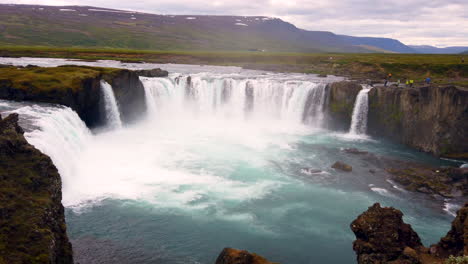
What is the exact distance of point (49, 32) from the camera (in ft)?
539

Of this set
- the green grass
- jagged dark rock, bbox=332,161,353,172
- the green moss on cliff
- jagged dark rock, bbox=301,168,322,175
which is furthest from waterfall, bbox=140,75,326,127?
the green grass

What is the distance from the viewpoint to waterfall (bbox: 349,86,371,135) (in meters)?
49.0

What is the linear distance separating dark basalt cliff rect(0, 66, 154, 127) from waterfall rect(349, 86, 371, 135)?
28420mm

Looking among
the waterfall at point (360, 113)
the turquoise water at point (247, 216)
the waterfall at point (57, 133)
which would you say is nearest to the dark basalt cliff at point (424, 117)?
the waterfall at point (360, 113)

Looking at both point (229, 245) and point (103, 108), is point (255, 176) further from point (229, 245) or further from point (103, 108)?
point (103, 108)

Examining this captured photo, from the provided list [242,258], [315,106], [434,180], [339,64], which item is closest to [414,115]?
[315,106]

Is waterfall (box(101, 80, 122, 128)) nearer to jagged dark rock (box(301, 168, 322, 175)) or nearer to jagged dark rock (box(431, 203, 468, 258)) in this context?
jagged dark rock (box(301, 168, 322, 175))

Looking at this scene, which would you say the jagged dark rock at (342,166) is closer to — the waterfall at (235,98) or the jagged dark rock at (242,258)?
the waterfall at (235,98)

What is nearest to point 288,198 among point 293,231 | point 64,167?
point 293,231

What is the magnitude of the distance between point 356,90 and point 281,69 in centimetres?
4120

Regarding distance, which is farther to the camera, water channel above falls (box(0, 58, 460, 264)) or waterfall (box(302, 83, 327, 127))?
waterfall (box(302, 83, 327, 127))

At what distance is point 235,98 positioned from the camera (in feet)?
188

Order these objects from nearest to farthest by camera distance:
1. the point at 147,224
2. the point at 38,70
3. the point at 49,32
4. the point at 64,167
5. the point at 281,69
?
the point at 147,224, the point at 64,167, the point at 38,70, the point at 281,69, the point at 49,32

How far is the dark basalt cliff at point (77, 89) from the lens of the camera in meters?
36.7
